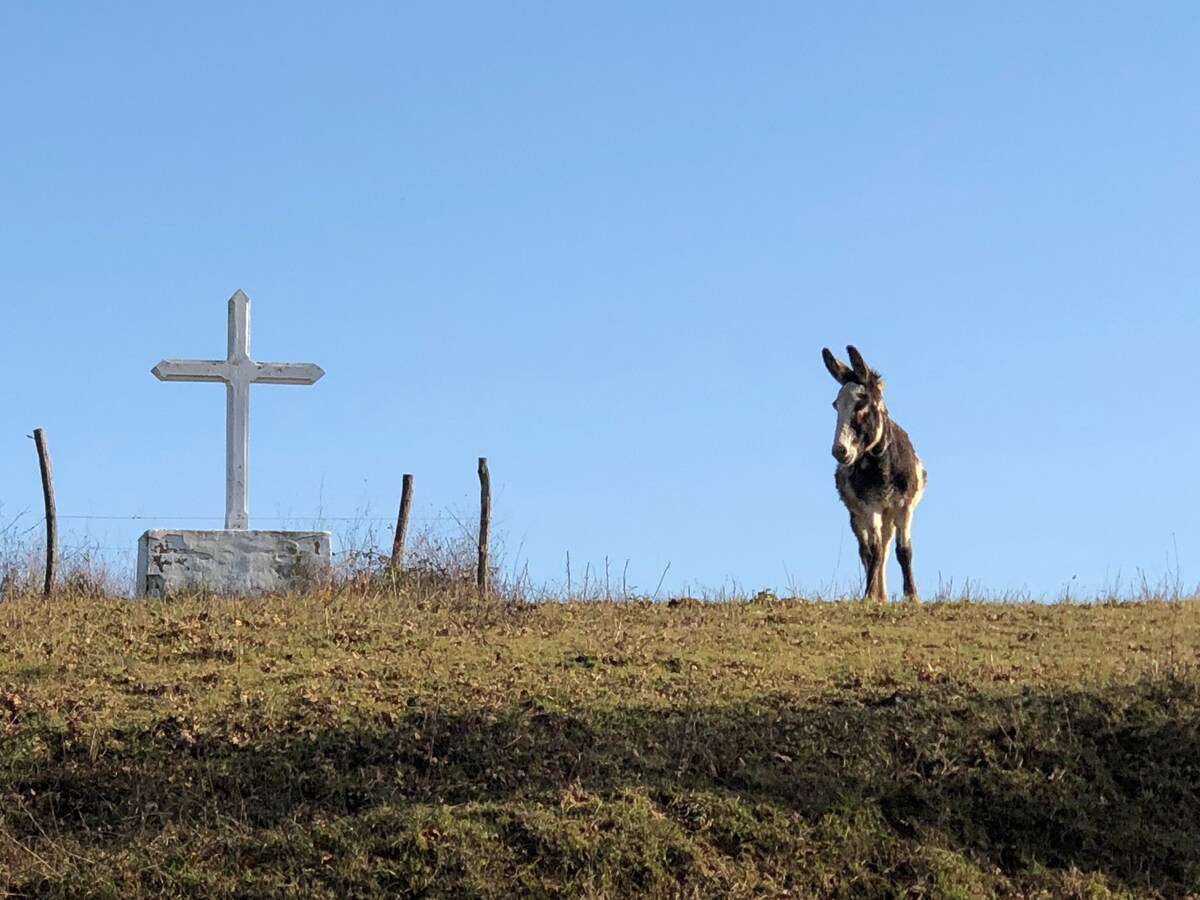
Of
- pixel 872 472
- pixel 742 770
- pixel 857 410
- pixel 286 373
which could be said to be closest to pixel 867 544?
pixel 872 472

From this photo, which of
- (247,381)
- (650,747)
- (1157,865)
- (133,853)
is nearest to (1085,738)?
(1157,865)

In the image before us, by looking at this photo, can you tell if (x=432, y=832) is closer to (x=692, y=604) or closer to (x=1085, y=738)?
(x=1085, y=738)

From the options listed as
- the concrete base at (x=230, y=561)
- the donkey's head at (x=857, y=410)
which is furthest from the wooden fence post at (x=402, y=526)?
the donkey's head at (x=857, y=410)

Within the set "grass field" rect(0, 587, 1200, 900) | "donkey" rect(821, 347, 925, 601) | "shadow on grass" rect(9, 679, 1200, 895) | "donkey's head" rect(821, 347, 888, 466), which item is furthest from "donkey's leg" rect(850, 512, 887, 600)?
"shadow on grass" rect(9, 679, 1200, 895)

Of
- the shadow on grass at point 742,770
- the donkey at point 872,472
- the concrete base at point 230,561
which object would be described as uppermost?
the donkey at point 872,472

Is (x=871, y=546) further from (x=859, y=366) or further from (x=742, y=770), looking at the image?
(x=742, y=770)

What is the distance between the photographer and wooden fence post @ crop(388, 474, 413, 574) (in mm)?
19391

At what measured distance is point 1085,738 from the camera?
11695 millimetres

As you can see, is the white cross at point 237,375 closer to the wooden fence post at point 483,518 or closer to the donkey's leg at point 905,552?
the wooden fence post at point 483,518

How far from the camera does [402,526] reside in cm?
1975

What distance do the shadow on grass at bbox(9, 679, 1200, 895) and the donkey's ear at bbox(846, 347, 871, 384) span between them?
8.15 m

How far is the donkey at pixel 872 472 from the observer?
1966 cm

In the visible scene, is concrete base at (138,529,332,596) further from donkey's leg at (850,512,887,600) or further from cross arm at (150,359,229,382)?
donkey's leg at (850,512,887,600)

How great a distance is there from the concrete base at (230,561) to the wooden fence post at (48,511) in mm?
974
